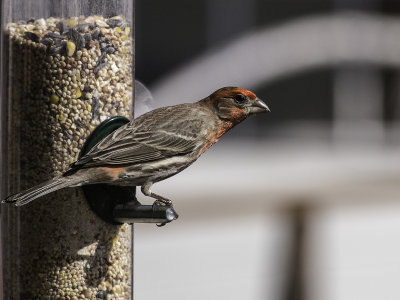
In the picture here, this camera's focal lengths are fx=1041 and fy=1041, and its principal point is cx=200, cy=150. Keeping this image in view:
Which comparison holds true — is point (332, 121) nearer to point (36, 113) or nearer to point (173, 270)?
point (173, 270)

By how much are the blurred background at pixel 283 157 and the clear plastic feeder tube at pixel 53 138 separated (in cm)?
375

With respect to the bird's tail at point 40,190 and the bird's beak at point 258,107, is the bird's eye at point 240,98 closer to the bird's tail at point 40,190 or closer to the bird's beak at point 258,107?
the bird's beak at point 258,107

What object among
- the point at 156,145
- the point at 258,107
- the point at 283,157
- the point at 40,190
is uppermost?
the point at 258,107

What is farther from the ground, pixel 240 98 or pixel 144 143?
pixel 240 98

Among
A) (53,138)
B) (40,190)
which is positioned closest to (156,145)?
(53,138)

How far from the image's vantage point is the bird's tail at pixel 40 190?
4.24 meters

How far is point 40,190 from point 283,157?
49.8ft

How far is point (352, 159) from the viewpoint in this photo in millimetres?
19078

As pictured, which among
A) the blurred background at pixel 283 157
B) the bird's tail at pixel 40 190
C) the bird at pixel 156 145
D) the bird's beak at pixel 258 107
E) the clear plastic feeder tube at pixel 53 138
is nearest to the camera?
the bird's tail at pixel 40 190

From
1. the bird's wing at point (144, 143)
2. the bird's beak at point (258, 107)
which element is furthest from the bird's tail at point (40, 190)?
the bird's beak at point (258, 107)

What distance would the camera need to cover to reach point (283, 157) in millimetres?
19328

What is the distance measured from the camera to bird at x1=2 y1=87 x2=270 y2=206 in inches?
178

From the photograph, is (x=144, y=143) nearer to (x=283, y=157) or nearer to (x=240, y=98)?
(x=240, y=98)

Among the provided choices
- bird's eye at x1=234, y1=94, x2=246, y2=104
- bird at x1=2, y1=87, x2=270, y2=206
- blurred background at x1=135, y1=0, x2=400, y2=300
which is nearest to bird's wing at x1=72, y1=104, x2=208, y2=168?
bird at x1=2, y1=87, x2=270, y2=206
